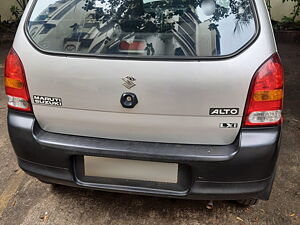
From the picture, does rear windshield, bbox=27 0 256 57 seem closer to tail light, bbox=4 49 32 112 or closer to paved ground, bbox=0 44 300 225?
tail light, bbox=4 49 32 112

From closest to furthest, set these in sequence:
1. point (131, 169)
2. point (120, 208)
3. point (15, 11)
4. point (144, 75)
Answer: point (144, 75), point (131, 169), point (120, 208), point (15, 11)

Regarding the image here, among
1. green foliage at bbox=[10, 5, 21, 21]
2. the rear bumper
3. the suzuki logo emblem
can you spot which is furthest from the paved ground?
green foliage at bbox=[10, 5, 21, 21]

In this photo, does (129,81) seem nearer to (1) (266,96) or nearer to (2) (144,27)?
(2) (144,27)

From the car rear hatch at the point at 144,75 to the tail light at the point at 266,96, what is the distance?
0.14 ft

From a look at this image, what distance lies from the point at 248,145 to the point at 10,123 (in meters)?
1.41

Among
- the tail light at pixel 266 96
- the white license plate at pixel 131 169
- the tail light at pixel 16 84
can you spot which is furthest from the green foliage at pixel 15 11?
the tail light at pixel 266 96

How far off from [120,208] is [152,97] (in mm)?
989

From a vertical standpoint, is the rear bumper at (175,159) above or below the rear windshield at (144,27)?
below

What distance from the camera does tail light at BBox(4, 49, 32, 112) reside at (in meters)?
1.90

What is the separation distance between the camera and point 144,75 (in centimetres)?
169

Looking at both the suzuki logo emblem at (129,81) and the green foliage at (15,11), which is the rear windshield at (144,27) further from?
the green foliage at (15,11)

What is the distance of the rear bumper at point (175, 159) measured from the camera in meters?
1.73

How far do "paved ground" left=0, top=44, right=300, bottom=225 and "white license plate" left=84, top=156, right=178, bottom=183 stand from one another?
49cm

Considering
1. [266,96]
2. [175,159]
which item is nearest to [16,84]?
[175,159]
